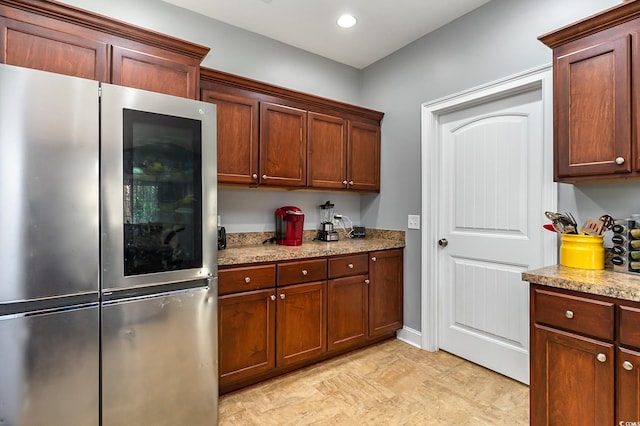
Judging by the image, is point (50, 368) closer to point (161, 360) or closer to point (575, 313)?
point (161, 360)

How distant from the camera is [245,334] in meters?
2.22

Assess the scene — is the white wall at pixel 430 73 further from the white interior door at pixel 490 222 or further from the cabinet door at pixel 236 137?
the cabinet door at pixel 236 137

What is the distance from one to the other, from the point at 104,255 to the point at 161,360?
0.62 meters

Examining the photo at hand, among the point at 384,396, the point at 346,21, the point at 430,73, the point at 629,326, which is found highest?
the point at 346,21

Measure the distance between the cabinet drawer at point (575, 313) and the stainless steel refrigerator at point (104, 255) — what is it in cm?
177

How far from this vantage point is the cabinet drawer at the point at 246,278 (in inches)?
84.0

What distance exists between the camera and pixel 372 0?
96.7 inches

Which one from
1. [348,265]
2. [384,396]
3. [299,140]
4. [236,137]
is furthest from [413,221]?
[236,137]

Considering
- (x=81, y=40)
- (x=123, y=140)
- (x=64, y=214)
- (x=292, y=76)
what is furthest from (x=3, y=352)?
(x=292, y=76)

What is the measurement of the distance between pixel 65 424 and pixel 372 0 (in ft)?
10.4

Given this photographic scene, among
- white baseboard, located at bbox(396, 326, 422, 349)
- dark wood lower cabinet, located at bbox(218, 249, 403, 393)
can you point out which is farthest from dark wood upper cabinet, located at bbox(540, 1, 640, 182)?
white baseboard, located at bbox(396, 326, 422, 349)

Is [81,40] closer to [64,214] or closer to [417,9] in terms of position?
[64,214]

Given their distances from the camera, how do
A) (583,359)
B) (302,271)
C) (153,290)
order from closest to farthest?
(583,359), (153,290), (302,271)

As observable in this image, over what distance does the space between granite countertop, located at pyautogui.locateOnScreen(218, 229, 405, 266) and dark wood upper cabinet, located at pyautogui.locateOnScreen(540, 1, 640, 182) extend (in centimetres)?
151
